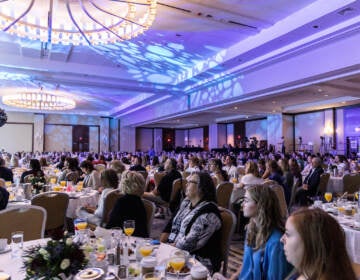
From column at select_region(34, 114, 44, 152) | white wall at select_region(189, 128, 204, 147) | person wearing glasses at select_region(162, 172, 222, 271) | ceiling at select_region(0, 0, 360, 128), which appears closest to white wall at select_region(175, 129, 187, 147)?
white wall at select_region(189, 128, 204, 147)

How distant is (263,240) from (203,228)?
632mm

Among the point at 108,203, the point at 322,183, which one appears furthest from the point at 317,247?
the point at 322,183

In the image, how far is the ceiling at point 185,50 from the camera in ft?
17.9

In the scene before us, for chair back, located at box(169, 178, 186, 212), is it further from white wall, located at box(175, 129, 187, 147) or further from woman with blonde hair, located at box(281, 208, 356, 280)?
white wall, located at box(175, 129, 187, 147)

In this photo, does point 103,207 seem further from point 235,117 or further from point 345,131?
point 235,117

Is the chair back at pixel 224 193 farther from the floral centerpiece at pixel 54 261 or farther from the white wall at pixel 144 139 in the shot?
the white wall at pixel 144 139

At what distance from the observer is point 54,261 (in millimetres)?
1432

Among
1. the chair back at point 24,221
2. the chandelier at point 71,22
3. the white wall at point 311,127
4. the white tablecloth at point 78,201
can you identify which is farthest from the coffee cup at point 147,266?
the white wall at point 311,127

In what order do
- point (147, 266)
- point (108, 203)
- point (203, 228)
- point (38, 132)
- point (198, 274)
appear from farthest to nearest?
point (38, 132) → point (108, 203) → point (203, 228) → point (147, 266) → point (198, 274)

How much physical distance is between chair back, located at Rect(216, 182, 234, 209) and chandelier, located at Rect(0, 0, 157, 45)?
289 cm

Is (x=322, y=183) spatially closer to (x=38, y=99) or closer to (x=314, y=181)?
(x=314, y=181)

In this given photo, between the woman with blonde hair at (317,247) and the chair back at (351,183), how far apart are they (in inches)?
270

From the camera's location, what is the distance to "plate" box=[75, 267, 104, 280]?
5.40 feet

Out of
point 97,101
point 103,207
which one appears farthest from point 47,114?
point 103,207
